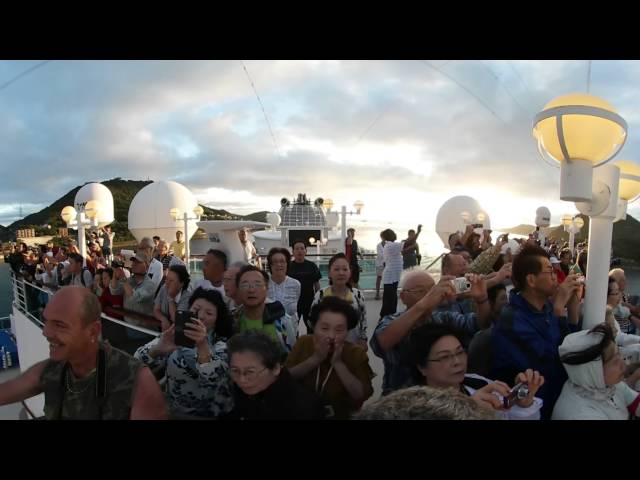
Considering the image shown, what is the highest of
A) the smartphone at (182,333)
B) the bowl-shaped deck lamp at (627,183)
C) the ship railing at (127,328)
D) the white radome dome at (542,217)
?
the white radome dome at (542,217)

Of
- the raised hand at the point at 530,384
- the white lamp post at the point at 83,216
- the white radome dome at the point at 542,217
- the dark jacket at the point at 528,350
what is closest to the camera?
the raised hand at the point at 530,384

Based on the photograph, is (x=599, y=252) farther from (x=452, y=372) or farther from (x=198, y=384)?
(x=198, y=384)

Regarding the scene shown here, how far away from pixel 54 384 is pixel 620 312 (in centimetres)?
439

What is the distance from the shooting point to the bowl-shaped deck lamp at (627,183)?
2127 millimetres

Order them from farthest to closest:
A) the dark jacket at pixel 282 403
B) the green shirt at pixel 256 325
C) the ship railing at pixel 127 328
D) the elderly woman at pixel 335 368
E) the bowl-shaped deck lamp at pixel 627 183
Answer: the ship railing at pixel 127 328, the green shirt at pixel 256 325, the bowl-shaped deck lamp at pixel 627 183, the elderly woman at pixel 335 368, the dark jacket at pixel 282 403

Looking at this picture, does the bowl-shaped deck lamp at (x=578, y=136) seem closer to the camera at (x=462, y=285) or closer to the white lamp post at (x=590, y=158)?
the white lamp post at (x=590, y=158)

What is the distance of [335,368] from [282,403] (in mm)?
430

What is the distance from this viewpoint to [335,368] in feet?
6.17

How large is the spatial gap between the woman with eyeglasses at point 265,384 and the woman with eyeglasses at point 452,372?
0.50 meters

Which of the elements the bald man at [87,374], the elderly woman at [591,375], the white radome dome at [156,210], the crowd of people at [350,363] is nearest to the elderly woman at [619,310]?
the crowd of people at [350,363]

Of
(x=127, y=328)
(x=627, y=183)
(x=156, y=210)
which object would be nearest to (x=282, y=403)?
(x=127, y=328)

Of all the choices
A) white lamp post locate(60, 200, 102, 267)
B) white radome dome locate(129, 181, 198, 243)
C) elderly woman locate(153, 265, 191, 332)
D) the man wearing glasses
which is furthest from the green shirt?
white radome dome locate(129, 181, 198, 243)

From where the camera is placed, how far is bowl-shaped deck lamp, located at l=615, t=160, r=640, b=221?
6.98ft
